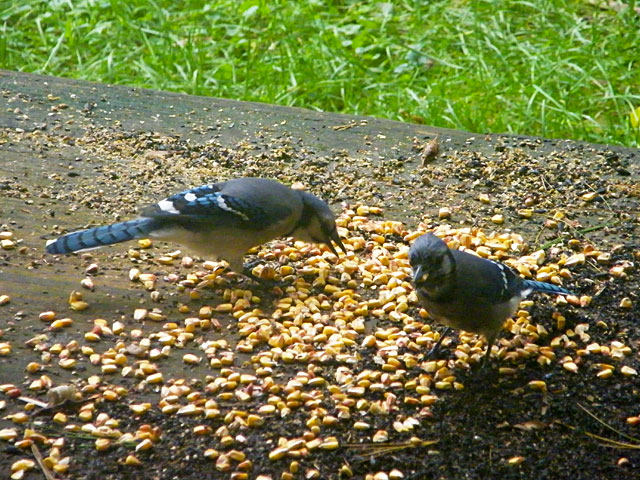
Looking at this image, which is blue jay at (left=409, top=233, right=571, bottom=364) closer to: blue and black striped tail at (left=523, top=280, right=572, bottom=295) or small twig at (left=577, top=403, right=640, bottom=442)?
blue and black striped tail at (left=523, top=280, right=572, bottom=295)

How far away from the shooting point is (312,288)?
145 inches

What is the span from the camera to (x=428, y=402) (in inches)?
115

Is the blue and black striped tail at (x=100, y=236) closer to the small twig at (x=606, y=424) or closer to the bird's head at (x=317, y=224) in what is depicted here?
the bird's head at (x=317, y=224)

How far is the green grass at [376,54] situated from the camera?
20.7 ft

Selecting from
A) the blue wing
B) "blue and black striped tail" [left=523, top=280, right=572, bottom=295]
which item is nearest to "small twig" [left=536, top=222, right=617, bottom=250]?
"blue and black striped tail" [left=523, top=280, right=572, bottom=295]

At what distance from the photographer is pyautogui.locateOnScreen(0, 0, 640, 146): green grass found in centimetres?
632

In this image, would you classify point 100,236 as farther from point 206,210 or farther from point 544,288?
point 544,288

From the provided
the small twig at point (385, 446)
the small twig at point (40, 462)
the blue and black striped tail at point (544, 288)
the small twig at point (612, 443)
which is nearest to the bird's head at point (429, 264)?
the blue and black striped tail at point (544, 288)

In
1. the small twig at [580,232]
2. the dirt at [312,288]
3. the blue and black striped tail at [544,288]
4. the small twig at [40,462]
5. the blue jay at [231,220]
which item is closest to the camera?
the small twig at [40,462]

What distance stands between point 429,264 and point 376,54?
4435 mm

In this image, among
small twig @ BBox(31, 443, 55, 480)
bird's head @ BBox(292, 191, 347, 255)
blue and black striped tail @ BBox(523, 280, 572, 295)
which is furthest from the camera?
bird's head @ BBox(292, 191, 347, 255)

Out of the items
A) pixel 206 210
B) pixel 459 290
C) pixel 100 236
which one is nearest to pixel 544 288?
pixel 459 290

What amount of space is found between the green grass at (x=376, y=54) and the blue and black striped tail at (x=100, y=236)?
2924 mm

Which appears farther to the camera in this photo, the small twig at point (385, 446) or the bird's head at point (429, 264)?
the bird's head at point (429, 264)
